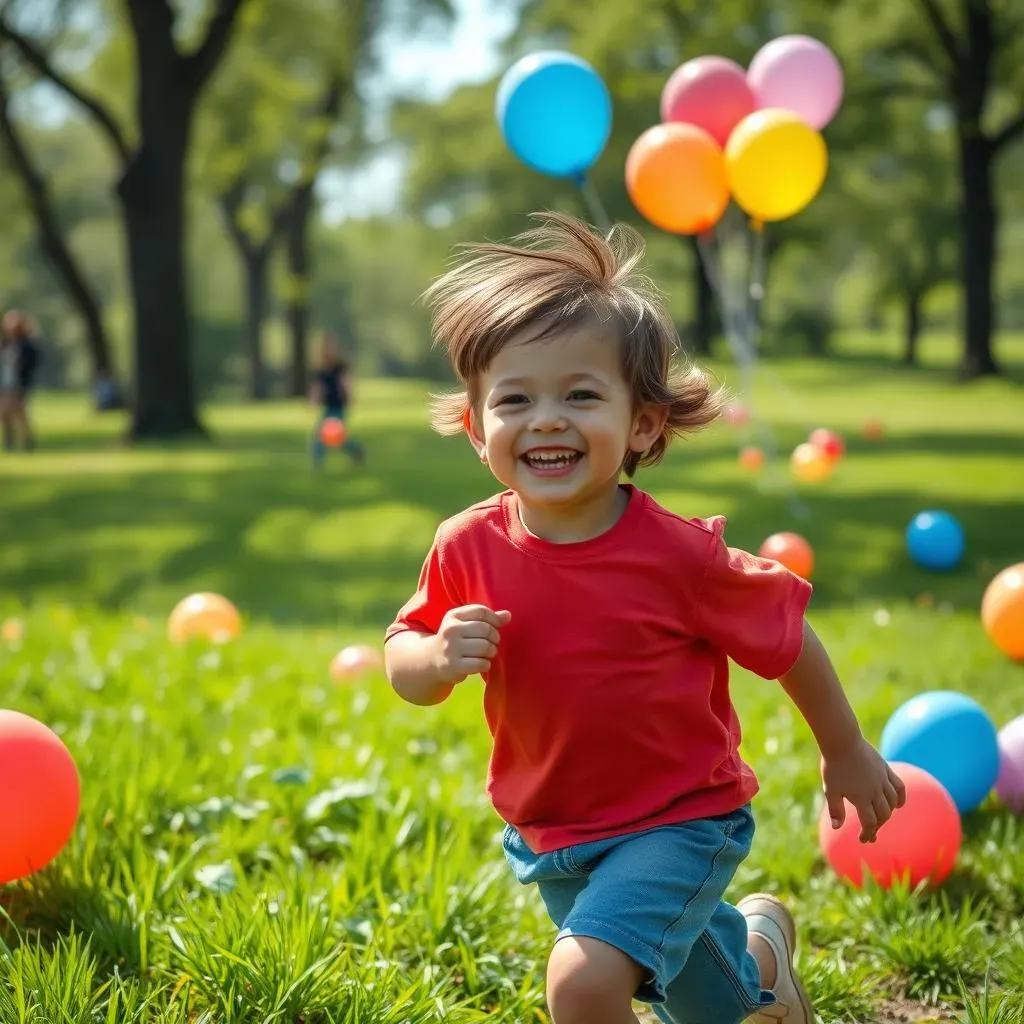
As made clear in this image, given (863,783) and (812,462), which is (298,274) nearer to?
(812,462)

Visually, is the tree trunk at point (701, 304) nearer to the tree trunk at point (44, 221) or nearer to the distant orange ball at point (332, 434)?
the tree trunk at point (44, 221)

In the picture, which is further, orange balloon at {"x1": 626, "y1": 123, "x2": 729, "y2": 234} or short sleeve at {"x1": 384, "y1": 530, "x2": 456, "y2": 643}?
orange balloon at {"x1": 626, "y1": 123, "x2": 729, "y2": 234}

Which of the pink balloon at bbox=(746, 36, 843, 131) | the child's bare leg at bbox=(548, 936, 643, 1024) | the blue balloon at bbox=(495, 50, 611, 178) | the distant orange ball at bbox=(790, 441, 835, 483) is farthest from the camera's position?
the distant orange ball at bbox=(790, 441, 835, 483)

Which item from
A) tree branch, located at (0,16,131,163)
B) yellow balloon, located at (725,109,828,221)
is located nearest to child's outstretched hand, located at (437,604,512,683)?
yellow balloon, located at (725,109,828,221)

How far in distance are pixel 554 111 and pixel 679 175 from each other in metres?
0.85

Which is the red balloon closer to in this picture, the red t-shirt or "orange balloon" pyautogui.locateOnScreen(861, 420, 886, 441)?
the red t-shirt

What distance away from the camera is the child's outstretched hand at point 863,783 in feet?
7.90

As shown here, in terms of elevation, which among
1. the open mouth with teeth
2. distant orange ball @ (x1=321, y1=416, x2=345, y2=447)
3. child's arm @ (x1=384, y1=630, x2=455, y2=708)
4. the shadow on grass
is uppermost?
the open mouth with teeth

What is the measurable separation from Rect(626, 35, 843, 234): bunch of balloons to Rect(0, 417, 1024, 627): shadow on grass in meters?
2.27

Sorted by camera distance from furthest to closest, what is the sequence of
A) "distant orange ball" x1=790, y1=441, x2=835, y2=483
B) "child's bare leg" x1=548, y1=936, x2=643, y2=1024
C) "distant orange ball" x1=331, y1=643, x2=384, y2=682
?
"distant orange ball" x1=790, y1=441, x2=835, y2=483
"distant orange ball" x1=331, y1=643, x2=384, y2=682
"child's bare leg" x1=548, y1=936, x2=643, y2=1024

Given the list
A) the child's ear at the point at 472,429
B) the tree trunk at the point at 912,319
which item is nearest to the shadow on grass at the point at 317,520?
the child's ear at the point at 472,429

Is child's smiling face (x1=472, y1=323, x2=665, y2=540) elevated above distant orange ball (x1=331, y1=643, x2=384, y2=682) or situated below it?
above

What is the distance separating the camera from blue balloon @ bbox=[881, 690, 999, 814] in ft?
12.3

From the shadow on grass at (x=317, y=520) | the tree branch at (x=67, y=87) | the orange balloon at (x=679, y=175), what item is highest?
the tree branch at (x=67, y=87)
